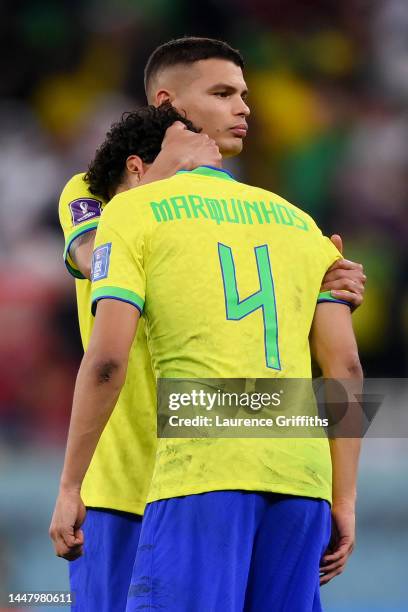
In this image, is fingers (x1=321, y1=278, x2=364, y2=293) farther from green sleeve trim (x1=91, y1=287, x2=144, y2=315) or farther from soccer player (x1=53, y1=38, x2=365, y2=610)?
green sleeve trim (x1=91, y1=287, x2=144, y2=315)

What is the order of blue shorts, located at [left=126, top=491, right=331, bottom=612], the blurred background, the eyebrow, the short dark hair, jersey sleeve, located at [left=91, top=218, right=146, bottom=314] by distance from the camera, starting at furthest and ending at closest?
the blurred background → the short dark hair → the eyebrow → jersey sleeve, located at [left=91, top=218, right=146, bottom=314] → blue shorts, located at [left=126, top=491, right=331, bottom=612]

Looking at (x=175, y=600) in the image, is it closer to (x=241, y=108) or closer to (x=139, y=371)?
(x=139, y=371)

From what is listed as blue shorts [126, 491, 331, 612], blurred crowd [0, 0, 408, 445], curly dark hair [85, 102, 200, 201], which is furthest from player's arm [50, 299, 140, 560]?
blurred crowd [0, 0, 408, 445]

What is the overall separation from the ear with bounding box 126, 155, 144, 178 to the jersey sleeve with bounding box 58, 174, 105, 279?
0.17 metres

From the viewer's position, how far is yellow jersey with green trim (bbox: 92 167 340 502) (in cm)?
223

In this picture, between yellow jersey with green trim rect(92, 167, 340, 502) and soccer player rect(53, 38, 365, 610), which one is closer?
yellow jersey with green trim rect(92, 167, 340, 502)

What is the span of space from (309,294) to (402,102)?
6.25 metres

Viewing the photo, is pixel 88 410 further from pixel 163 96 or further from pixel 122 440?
pixel 163 96

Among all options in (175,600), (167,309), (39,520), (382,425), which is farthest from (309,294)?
(382,425)

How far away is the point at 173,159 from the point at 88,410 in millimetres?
772

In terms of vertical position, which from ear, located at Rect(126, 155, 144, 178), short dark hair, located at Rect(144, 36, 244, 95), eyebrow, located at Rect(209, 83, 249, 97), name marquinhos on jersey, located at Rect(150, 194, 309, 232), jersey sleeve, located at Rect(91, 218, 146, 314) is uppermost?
short dark hair, located at Rect(144, 36, 244, 95)

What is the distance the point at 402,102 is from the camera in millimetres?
8336

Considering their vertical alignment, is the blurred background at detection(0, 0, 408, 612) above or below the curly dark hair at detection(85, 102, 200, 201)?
above

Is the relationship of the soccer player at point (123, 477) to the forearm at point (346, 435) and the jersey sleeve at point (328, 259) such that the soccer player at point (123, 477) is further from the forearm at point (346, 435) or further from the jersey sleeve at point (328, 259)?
the forearm at point (346, 435)
